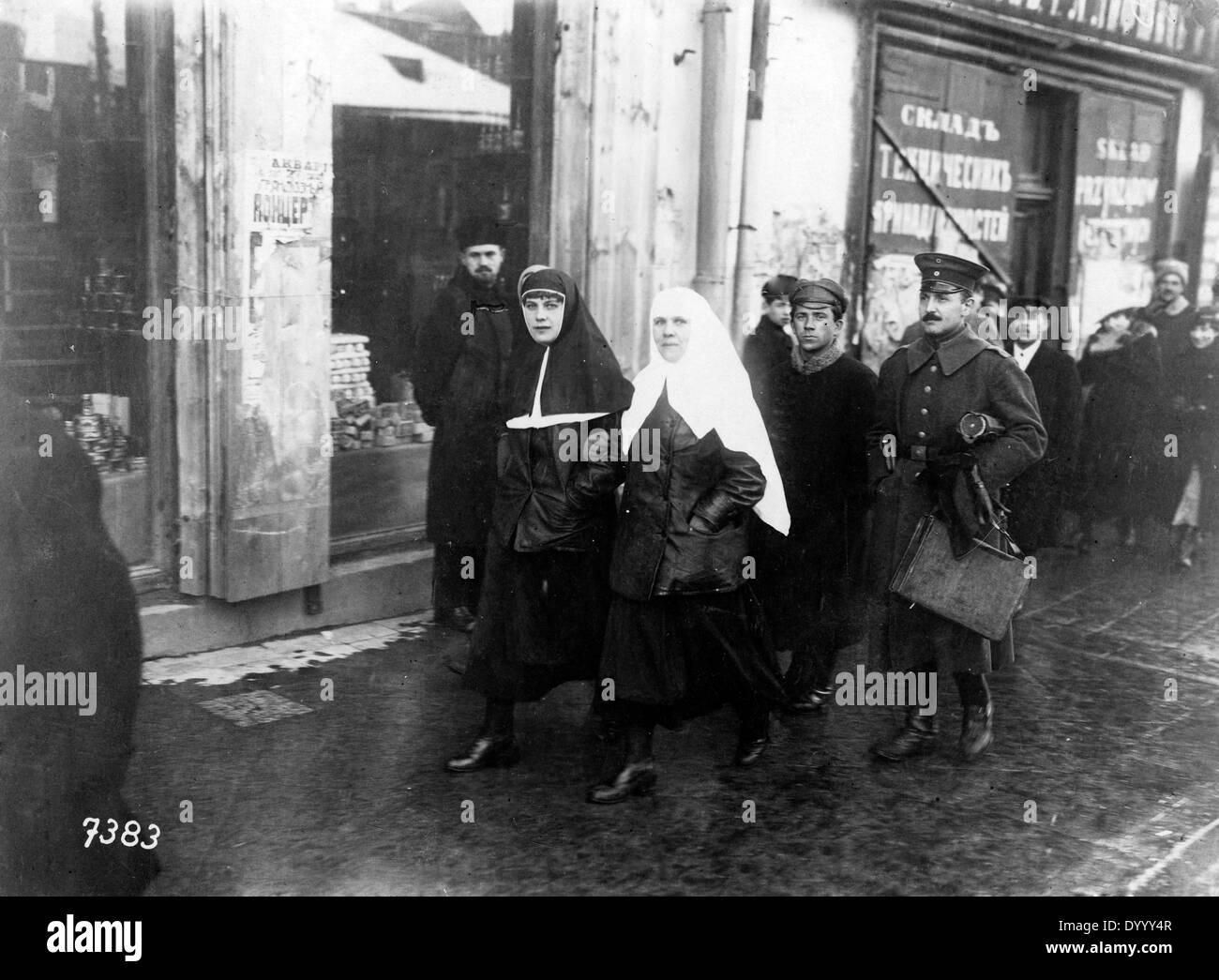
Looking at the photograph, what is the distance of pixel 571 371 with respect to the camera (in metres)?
4.79

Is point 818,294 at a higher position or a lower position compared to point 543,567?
higher

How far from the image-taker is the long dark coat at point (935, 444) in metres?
4.99

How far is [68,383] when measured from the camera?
18.1ft

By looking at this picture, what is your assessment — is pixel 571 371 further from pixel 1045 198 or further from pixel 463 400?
pixel 1045 198

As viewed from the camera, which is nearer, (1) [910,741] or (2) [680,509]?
(2) [680,509]

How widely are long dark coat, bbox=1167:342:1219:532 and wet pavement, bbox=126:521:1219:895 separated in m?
2.56

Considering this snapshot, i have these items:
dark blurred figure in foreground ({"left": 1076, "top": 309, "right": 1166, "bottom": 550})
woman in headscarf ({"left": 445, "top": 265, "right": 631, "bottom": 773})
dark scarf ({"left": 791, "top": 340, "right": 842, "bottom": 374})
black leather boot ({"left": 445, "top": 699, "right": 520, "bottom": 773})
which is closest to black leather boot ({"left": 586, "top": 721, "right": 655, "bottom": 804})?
woman in headscarf ({"left": 445, "top": 265, "right": 631, "bottom": 773})

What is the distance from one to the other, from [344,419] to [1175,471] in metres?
5.41

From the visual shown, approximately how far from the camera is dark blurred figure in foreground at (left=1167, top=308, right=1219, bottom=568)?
870 centimetres

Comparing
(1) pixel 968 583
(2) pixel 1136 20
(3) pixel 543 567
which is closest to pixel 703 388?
(3) pixel 543 567

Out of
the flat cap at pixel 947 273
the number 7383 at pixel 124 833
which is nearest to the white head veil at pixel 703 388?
the flat cap at pixel 947 273

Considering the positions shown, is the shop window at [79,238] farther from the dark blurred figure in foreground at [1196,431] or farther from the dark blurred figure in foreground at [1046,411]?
the dark blurred figure in foreground at [1196,431]

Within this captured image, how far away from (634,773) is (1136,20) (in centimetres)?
944

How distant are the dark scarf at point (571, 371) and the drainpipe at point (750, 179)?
343 centimetres
